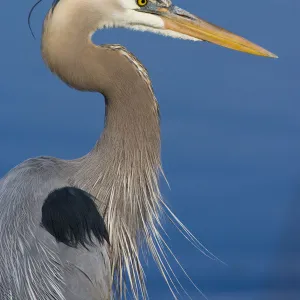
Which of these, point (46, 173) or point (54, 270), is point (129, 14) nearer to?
point (46, 173)

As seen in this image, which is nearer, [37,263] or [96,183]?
[37,263]

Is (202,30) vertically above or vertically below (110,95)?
above

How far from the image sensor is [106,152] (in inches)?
172

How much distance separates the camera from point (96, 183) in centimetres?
436

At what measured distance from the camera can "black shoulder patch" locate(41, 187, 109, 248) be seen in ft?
13.8

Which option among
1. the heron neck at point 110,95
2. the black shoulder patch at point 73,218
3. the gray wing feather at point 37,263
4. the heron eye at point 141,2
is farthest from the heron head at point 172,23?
the gray wing feather at point 37,263

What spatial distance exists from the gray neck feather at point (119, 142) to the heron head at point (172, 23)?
0.18m

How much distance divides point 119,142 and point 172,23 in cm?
66

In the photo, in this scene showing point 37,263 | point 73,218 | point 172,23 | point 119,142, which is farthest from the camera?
point 172,23

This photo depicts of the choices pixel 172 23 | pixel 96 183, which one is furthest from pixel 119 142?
pixel 172 23

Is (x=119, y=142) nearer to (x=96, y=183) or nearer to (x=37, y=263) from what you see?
(x=96, y=183)

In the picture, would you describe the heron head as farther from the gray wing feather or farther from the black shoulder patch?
the gray wing feather

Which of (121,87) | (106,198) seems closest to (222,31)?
(121,87)

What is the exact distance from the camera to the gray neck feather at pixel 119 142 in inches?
167
